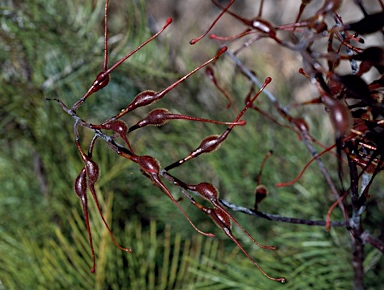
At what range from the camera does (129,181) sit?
682 mm

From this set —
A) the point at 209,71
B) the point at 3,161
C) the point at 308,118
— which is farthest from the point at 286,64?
the point at 209,71

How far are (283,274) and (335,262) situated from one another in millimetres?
48

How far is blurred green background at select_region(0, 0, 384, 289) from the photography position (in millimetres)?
465

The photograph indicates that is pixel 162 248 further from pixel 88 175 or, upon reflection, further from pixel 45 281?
pixel 88 175

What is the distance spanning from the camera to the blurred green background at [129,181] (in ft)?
1.53

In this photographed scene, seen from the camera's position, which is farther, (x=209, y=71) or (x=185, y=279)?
(x=185, y=279)

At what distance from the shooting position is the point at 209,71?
13.2 inches

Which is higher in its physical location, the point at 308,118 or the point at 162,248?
the point at 308,118

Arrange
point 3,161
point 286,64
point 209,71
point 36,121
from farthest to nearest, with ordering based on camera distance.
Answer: point 286,64 < point 3,161 < point 36,121 < point 209,71

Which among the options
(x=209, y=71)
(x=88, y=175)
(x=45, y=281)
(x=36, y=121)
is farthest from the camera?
(x=36, y=121)

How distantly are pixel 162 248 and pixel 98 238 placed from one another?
→ 0.45ft

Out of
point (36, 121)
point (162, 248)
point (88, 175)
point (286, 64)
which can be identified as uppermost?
point (286, 64)

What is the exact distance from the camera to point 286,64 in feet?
4.80

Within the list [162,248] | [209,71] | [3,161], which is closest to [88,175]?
[209,71]
